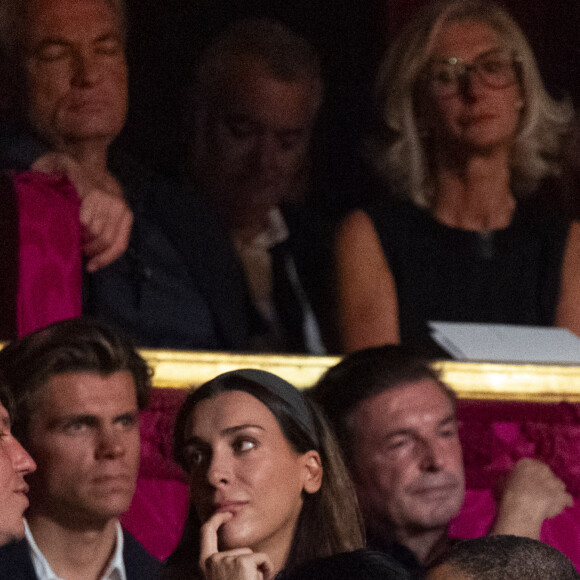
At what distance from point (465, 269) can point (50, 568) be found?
1685 millimetres

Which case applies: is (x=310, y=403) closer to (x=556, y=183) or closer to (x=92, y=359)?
(x=92, y=359)

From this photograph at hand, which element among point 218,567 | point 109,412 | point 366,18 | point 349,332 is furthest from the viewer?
point 366,18

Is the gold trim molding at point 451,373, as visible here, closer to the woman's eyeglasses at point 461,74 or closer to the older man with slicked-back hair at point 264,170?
the older man with slicked-back hair at point 264,170

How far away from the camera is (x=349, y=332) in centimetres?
322

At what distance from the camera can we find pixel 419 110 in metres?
3.51

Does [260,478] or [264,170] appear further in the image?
[264,170]

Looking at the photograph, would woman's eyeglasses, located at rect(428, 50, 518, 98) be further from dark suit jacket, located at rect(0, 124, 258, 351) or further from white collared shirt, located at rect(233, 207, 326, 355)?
dark suit jacket, located at rect(0, 124, 258, 351)

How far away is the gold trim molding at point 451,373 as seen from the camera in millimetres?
2803

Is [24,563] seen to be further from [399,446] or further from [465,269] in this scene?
[465,269]

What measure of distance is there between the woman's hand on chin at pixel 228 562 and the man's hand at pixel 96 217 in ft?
2.90

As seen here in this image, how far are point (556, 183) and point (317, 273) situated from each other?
0.86 metres

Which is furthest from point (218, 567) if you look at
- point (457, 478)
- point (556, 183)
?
point (556, 183)

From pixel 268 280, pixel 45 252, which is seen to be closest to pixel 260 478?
pixel 45 252

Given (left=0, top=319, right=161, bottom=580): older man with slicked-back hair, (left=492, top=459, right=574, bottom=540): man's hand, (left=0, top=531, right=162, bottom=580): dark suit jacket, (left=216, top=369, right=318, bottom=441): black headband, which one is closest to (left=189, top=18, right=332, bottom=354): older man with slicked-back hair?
(left=492, top=459, right=574, bottom=540): man's hand
